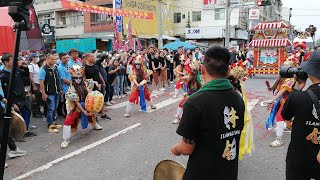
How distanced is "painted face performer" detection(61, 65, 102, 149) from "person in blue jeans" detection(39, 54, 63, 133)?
3.16 feet

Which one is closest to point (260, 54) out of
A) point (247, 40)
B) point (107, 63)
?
point (107, 63)

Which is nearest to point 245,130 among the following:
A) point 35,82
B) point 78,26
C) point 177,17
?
point 35,82

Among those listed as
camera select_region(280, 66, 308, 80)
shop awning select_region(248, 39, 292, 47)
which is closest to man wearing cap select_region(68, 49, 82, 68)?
camera select_region(280, 66, 308, 80)

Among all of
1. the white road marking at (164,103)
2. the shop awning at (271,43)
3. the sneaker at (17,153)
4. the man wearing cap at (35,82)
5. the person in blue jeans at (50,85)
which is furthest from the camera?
the shop awning at (271,43)

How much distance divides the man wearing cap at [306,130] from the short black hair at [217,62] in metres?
1.06

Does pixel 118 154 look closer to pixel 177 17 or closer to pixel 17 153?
pixel 17 153

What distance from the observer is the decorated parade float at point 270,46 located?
16.3m

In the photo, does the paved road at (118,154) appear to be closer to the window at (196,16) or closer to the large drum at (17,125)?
the large drum at (17,125)

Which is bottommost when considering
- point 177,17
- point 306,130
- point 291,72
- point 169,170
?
point 169,170

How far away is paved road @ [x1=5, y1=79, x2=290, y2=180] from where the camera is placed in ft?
15.3

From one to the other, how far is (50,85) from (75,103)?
1275 mm

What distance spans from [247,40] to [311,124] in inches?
1635

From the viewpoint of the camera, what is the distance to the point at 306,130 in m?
2.82

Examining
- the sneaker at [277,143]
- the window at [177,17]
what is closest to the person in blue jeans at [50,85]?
the sneaker at [277,143]
